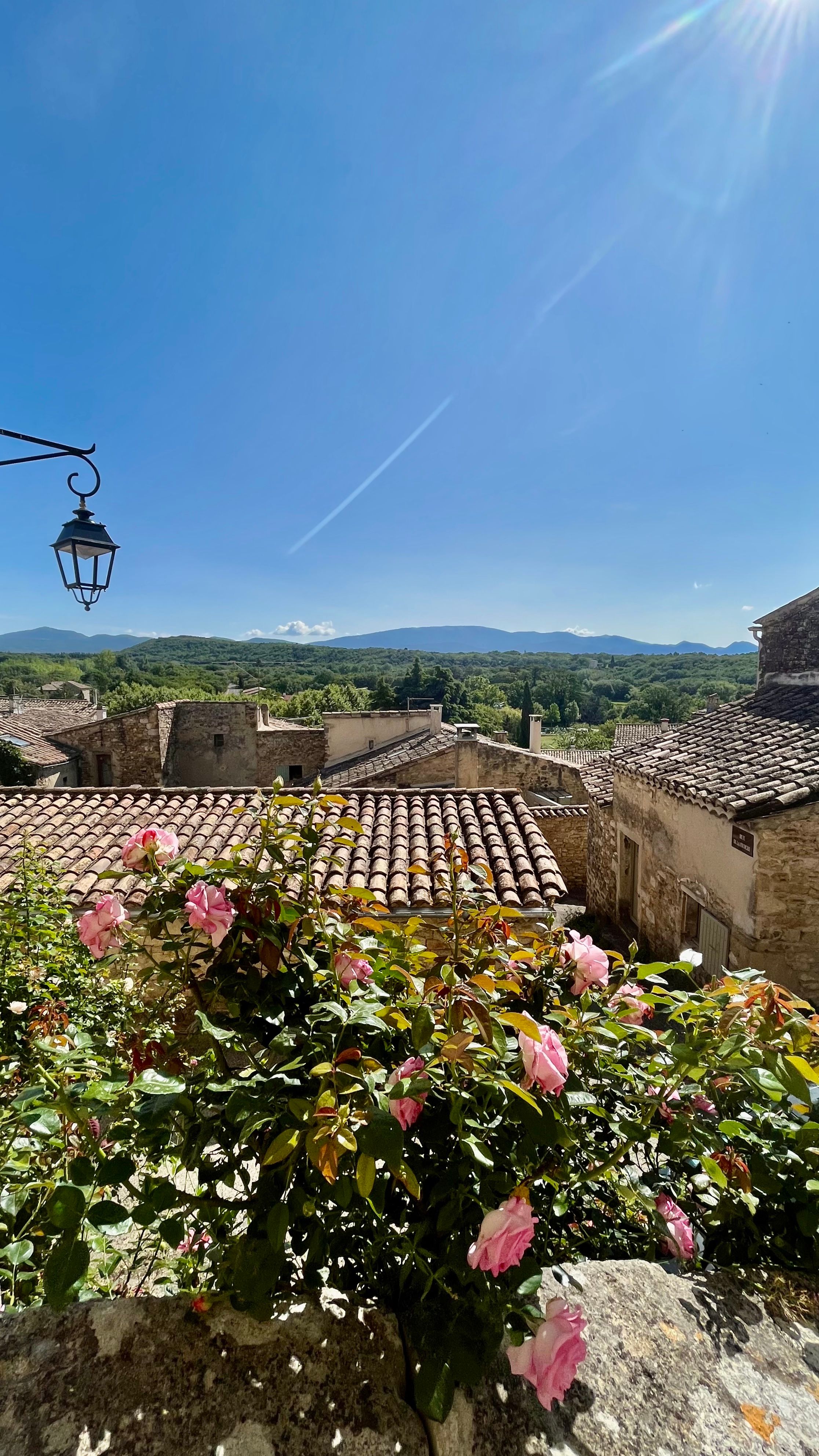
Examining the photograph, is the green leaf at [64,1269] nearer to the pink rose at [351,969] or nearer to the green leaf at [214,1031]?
the green leaf at [214,1031]

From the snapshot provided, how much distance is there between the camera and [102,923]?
4.83 ft

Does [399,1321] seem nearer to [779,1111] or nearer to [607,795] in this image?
[779,1111]

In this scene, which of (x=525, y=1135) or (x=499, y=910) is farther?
(x=499, y=910)

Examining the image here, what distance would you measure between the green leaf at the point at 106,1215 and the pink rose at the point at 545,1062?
68cm

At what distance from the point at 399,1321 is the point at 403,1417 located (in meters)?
0.14

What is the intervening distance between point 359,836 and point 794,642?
1163cm

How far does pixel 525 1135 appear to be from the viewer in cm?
111

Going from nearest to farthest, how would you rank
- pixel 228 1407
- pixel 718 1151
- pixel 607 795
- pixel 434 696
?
pixel 228 1407 < pixel 718 1151 < pixel 607 795 < pixel 434 696

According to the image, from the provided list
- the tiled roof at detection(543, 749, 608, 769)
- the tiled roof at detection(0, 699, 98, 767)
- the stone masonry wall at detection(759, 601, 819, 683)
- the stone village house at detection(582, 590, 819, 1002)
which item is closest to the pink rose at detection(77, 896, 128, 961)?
the stone village house at detection(582, 590, 819, 1002)

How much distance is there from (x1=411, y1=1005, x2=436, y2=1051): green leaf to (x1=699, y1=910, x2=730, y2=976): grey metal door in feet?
25.6

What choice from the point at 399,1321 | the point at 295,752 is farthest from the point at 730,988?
the point at 295,752

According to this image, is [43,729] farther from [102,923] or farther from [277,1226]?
[277,1226]

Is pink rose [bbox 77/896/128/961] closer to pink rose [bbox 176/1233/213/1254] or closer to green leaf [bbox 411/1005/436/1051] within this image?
pink rose [bbox 176/1233/213/1254]

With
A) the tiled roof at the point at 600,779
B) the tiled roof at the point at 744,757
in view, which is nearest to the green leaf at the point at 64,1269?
the tiled roof at the point at 744,757
